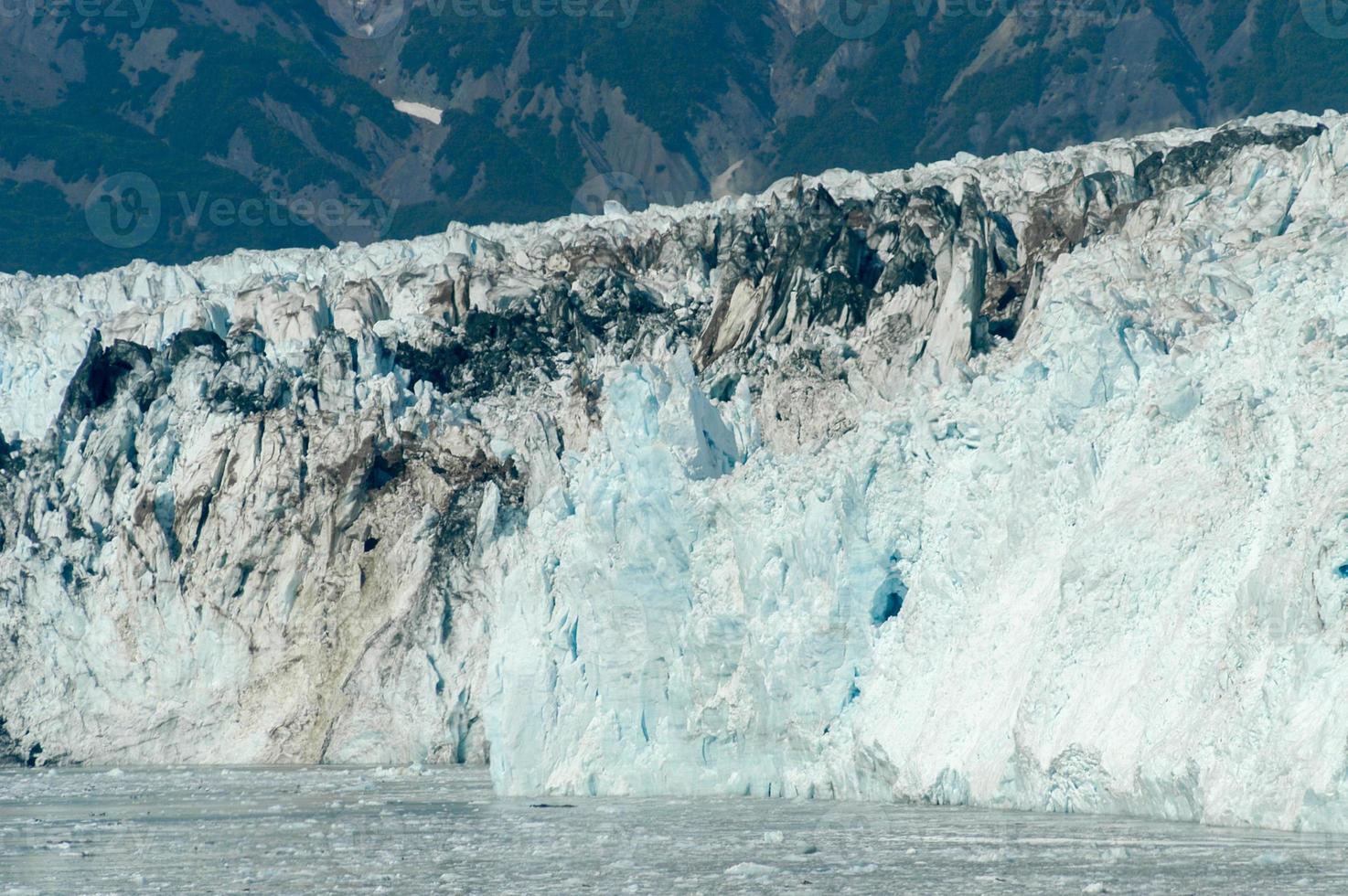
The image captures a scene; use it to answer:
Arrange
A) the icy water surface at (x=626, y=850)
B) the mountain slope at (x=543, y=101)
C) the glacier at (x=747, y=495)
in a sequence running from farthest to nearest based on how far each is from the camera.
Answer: the mountain slope at (x=543, y=101)
the glacier at (x=747, y=495)
the icy water surface at (x=626, y=850)

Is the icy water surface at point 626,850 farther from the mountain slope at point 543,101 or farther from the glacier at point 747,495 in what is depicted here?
the mountain slope at point 543,101

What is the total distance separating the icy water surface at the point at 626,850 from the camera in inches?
1049

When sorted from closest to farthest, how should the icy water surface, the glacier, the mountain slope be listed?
the icy water surface < the glacier < the mountain slope

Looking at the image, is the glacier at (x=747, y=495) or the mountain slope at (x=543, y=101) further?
the mountain slope at (x=543, y=101)

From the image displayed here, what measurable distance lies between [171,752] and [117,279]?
30.2 meters

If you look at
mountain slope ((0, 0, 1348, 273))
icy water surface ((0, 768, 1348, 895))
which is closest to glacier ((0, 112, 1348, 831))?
icy water surface ((0, 768, 1348, 895))

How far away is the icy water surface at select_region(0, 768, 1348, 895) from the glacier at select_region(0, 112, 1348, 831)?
4.62 feet

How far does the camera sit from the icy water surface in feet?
87.5

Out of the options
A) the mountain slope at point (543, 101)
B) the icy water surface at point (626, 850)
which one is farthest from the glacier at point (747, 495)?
the mountain slope at point (543, 101)

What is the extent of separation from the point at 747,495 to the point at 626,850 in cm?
895

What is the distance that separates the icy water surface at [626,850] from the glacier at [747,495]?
141 centimetres

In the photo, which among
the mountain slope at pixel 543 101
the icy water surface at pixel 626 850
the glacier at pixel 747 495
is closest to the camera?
the icy water surface at pixel 626 850

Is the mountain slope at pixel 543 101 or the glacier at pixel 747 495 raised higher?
the mountain slope at pixel 543 101

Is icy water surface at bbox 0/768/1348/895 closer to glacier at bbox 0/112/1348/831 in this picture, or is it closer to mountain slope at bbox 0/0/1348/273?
glacier at bbox 0/112/1348/831
